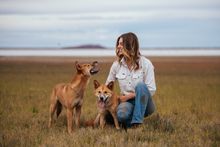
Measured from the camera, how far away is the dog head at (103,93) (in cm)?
838

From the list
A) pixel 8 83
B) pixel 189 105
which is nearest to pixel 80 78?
pixel 189 105

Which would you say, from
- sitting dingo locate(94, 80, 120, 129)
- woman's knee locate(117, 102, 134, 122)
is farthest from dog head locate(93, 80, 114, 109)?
woman's knee locate(117, 102, 134, 122)

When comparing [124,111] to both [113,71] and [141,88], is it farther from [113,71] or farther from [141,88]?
[113,71]

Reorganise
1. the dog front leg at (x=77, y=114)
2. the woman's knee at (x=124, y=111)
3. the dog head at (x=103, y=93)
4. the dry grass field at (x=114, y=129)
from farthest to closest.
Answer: the dog front leg at (x=77, y=114) < the woman's knee at (x=124, y=111) < the dog head at (x=103, y=93) < the dry grass field at (x=114, y=129)

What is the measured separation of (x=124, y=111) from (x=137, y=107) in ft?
0.76

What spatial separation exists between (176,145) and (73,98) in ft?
7.02

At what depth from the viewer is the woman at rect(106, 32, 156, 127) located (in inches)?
333

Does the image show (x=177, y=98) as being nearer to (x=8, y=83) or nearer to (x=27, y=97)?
(x=27, y=97)

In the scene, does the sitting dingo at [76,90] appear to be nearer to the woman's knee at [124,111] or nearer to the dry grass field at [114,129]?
the dry grass field at [114,129]

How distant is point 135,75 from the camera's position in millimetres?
8656

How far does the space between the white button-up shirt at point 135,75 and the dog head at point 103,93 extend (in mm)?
308

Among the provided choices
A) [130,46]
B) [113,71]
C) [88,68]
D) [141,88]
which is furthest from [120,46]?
[141,88]

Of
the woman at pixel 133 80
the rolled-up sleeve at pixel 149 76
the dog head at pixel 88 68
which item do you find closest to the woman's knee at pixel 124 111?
the woman at pixel 133 80

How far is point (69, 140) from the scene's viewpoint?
25.8 feet
